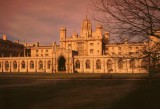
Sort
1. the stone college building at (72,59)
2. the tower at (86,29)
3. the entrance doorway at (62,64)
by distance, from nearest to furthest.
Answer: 1. the stone college building at (72,59)
2. the entrance doorway at (62,64)
3. the tower at (86,29)

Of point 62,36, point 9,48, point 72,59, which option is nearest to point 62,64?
point 72,59

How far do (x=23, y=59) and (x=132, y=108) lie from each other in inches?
2588

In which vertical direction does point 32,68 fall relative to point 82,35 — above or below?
below

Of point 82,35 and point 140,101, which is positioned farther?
point 82,35

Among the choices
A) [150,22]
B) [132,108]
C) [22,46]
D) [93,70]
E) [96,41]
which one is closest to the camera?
[150,22]

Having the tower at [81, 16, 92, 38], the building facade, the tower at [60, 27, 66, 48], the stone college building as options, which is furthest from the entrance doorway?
the building facade

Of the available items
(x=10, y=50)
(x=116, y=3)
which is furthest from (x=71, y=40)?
(x=116, y=3)

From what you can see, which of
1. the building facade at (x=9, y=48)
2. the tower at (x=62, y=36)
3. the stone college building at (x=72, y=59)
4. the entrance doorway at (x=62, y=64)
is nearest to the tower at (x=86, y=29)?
the stone college building at (x=72, y=59)

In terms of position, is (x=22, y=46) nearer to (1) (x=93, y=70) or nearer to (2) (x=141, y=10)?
(1) (x=93, y=70)

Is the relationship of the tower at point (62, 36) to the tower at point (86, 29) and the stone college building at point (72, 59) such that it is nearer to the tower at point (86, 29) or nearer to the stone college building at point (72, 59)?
the stone college building at point (72, 59)

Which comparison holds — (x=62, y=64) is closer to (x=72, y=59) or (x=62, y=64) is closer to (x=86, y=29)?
(x=72, y=59)

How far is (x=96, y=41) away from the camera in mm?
81562

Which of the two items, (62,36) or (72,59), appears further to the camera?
(62,36)

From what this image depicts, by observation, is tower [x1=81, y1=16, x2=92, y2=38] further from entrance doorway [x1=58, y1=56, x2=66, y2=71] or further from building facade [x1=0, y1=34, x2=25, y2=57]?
building facade [x1=0, y1=34, x2=25, y2=57]
